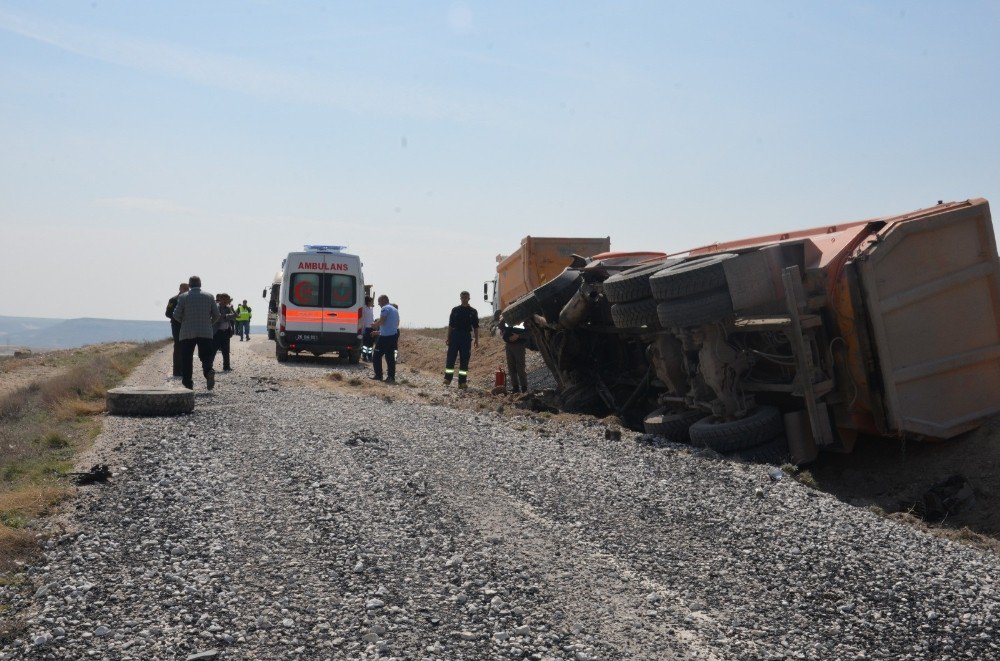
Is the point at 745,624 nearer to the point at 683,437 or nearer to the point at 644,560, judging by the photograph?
the point at 644,560

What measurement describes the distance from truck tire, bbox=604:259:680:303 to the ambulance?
13167mm

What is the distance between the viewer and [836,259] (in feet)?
29.9

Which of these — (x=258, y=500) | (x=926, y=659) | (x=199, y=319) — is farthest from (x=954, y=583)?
(x=199, y=319)

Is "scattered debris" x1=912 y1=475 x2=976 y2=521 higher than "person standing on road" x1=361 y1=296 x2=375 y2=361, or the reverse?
"person standing on road" x1=361 y1=296 x2=375 y2=361

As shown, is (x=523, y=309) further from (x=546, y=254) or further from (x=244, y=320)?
(x=244, y=320)

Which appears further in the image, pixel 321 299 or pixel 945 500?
pixel 321 299

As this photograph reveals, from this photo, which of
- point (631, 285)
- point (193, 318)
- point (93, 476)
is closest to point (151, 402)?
point (193, 318)

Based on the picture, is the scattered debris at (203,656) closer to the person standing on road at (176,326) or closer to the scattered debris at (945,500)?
the scattered debris at (945,500)

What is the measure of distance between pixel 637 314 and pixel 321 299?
13979 mm

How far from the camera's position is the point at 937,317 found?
30.9 feet

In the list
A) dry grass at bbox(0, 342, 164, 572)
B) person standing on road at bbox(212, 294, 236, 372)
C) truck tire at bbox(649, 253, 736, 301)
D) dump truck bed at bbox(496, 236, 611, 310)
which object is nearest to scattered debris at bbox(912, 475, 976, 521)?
truck tire at bbox(649, 253, 736, 301)

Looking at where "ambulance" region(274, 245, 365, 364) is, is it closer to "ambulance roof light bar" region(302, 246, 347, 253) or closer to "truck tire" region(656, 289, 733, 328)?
"ambulance roof light bar" region(302, 246, 347, 253)

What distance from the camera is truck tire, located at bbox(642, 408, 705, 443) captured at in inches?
402

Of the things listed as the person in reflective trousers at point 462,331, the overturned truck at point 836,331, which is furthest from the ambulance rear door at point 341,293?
the overturned truck at point 836,331
